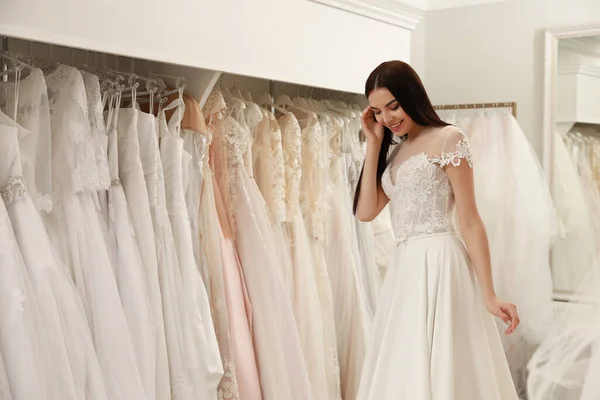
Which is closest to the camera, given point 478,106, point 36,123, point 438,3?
point 36,123

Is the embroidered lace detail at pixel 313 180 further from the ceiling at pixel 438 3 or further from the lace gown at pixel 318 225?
the ceiling at pixel 438 3

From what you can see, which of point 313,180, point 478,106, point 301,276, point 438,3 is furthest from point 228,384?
point 438,3

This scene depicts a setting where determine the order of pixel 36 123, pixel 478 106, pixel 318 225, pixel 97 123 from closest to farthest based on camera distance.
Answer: pixel 36 123
pixel 97 123
pixel 318 225
pixel 478 106

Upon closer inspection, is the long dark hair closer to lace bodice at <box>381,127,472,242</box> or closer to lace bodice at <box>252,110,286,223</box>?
lace bodice at <box>381,127,472,242</box>

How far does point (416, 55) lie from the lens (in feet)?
12.9

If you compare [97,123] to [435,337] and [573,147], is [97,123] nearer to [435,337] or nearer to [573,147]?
[435,337]

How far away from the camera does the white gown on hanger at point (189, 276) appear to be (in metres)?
2.07

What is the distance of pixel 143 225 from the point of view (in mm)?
1984

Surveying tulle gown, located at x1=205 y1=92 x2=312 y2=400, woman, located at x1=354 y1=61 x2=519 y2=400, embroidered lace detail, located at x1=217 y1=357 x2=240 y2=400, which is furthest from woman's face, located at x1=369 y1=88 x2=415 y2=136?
embroidered lace detail, located at x1=217 y1=357 x2=240 y2=400

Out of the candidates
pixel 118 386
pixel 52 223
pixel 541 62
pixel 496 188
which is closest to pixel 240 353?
pixel 118 386

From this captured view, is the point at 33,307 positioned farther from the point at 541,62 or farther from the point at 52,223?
the point at 541,62

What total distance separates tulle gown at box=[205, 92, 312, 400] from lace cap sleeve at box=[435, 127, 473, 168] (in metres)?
0.66

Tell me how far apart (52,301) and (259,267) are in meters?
0.84

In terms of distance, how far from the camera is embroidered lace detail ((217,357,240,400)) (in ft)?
7.28
